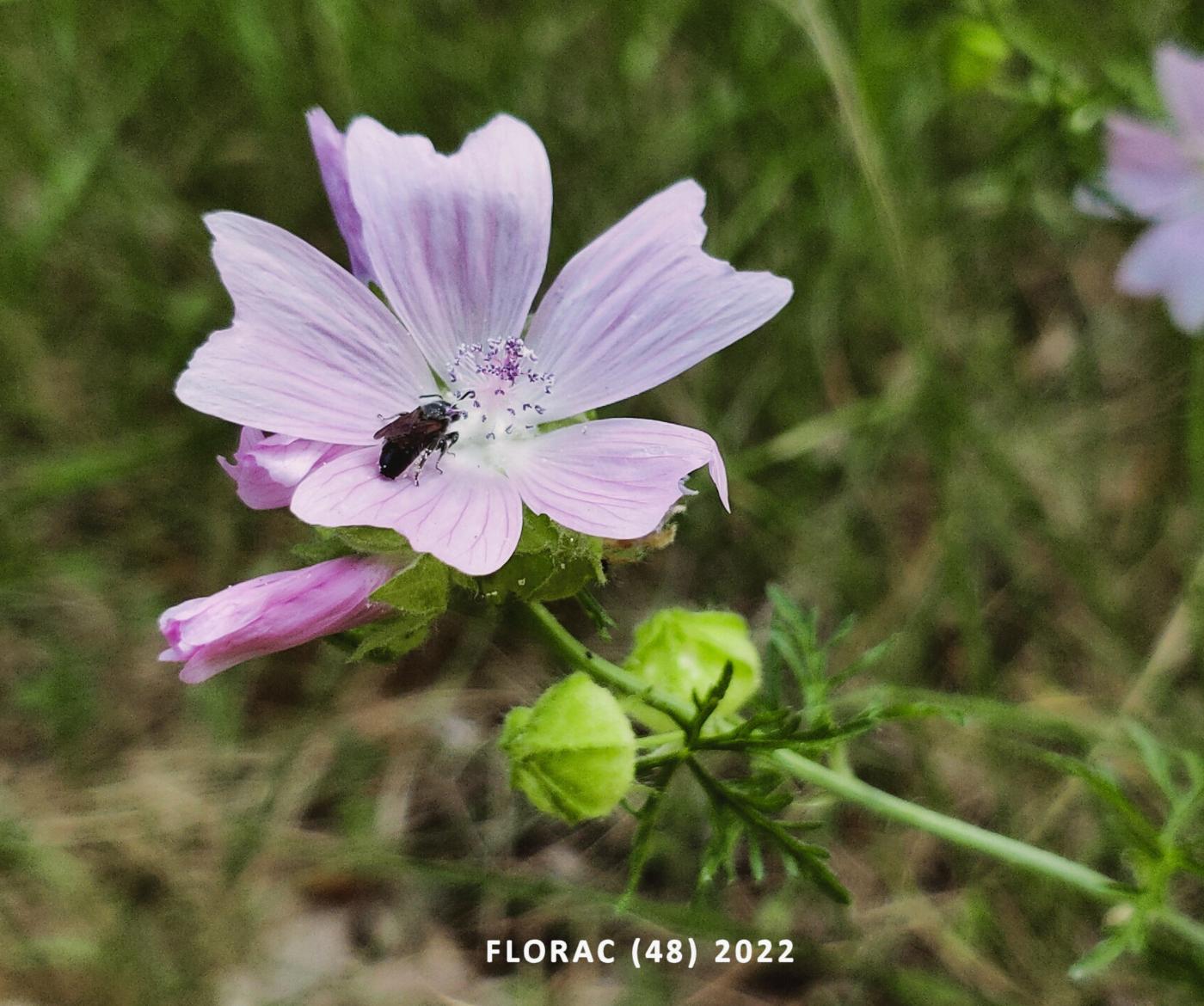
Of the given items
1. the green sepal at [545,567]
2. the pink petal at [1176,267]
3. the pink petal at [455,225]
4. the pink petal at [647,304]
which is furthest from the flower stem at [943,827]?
the pink petal at [1176,267]

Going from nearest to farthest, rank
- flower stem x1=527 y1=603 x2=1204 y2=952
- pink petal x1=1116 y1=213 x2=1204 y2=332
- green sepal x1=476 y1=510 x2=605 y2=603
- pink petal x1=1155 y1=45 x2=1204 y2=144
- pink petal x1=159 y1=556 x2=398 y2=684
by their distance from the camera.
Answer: pink petal x1=159 y1=556 x2=398 y2=684 < green sepal x1=476 y1=510 x2=605 y2=603 < flower stem x1=527 y1=603 x2=1204 y2=952 < pink petal x1=1155 y1=45 x2=1204 y2=144 < pink petal x1=1116 y1=213 x2=1204 y2=332

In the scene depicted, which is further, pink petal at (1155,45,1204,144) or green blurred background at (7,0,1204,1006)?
green blurred background at (7,0,1204,1006)

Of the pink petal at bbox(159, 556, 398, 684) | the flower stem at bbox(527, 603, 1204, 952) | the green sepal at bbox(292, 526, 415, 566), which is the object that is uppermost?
the green sepal at bbox(292, 526, 415, 566)

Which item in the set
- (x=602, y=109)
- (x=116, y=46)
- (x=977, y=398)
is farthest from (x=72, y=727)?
(x=977, y=398)

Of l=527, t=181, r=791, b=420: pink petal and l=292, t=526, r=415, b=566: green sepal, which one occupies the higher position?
l=527, t=181, r=791, b=420: pink petal

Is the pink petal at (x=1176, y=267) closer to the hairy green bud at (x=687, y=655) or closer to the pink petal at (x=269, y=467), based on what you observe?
the hairy green bud at (x=687, y=655)

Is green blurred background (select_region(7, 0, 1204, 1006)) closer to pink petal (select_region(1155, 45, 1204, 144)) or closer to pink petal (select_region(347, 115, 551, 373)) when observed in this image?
pink petal (select_region(1155, 45, 1204, 144))

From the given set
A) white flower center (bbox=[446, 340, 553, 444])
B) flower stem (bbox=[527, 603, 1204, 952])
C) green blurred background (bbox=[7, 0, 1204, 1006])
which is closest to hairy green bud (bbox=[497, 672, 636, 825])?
flower stem (bbox=[527, 603, 1204, 952])

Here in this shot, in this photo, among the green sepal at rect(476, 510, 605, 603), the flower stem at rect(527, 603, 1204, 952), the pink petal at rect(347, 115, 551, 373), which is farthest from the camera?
the flower stem at rect(527, 603, 1204, 952)
